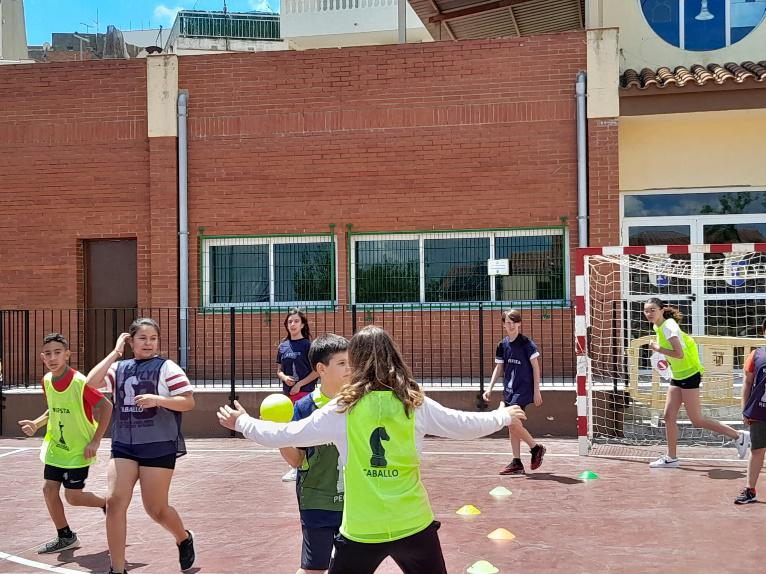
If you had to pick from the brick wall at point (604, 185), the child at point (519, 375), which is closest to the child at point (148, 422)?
the child at point (519, 375)

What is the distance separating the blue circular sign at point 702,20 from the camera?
15.8 m

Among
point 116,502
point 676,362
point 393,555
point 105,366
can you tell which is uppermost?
point 105,366

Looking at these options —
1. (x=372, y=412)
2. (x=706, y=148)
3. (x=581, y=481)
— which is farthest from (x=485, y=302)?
(x=372, y=412)

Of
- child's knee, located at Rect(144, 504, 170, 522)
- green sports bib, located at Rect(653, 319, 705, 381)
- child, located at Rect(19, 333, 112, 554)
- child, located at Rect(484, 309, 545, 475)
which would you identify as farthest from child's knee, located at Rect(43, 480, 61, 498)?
green sports bib, located at Rect(653, 319, 705, 381)

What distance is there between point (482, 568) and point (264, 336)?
372 inches

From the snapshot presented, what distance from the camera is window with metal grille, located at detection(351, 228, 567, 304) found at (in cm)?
1488

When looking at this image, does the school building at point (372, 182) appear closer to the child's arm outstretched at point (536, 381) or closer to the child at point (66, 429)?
the child's arm outstretched at point (536, 381)

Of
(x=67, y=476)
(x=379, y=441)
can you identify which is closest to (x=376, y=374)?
(x=379, y=441)

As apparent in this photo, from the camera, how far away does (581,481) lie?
9750 millimetres

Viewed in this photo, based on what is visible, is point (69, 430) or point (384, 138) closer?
point (69, 430)

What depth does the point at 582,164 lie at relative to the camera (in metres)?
14.5

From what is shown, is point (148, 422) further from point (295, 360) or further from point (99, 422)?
point (295, 360)

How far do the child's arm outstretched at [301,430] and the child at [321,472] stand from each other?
0.47m

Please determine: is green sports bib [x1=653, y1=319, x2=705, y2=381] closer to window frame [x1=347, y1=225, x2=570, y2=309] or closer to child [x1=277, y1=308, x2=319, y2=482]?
child [x1=277, y1=308, x2=319, y2=482]
